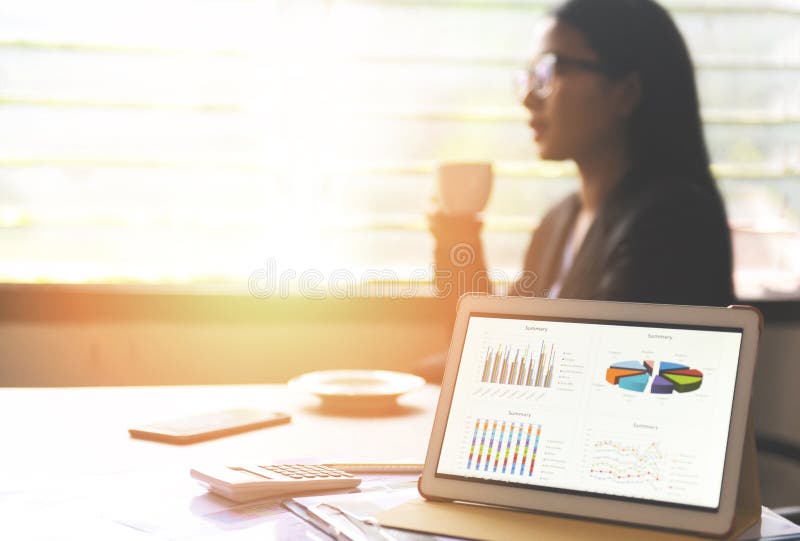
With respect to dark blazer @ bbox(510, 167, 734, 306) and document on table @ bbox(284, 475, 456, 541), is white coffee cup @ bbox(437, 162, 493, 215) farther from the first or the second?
document on table @ bbox(284, 475, 456, 541)

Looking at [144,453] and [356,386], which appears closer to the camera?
[144,453]

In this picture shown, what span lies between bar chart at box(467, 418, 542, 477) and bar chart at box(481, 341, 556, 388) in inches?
1.9

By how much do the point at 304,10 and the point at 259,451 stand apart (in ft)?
5.09

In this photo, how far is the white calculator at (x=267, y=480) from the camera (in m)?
0.86

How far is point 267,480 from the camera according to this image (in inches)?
34.2

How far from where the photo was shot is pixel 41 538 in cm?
77

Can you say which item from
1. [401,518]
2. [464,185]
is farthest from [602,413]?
[464,185]

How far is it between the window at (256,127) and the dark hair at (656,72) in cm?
50

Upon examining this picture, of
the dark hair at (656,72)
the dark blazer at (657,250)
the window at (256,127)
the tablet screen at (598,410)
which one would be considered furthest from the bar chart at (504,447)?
the window at (256,127)

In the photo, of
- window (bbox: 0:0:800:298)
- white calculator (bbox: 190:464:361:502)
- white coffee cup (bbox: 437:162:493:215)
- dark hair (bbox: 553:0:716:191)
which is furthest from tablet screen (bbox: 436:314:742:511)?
window (bbox: 0:0:800:298)

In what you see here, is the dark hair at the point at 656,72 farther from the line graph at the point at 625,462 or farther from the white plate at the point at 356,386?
the line graph at the point at 625,462

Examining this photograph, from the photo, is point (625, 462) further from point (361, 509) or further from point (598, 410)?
point (361, 509)

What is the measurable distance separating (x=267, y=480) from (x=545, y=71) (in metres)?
1.42

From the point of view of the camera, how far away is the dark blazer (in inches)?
69.7
